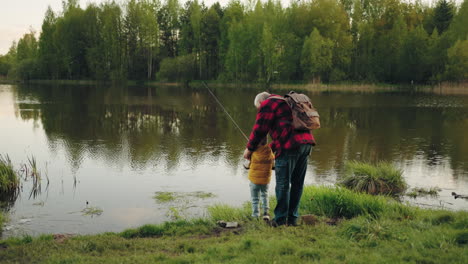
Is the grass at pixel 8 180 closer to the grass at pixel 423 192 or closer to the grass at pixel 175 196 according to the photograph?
the grass at pixel 175 196

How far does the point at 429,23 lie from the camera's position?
204ft

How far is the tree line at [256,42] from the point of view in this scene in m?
54.9

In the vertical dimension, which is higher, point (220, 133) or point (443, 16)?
point (443, 16)

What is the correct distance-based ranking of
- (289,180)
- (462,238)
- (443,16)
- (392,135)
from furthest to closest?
(443,16) < (392,135) < (289,180) < (462,238)

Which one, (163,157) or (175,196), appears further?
(163,157)

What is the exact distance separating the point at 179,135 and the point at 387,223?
13.9 meters

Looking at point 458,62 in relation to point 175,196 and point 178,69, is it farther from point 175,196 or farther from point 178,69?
point 175,196

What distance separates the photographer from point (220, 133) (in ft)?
64.1

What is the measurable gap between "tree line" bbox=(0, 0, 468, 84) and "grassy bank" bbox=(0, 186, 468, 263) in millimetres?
48032

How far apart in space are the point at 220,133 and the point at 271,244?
14.8 metres

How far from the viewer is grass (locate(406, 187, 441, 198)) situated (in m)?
9.53

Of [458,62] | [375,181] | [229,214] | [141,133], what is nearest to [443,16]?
[458,62]

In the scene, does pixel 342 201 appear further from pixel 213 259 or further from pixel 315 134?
pixel 315 134

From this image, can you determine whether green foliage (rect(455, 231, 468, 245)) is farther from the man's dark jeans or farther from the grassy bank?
the man's dark jeans
